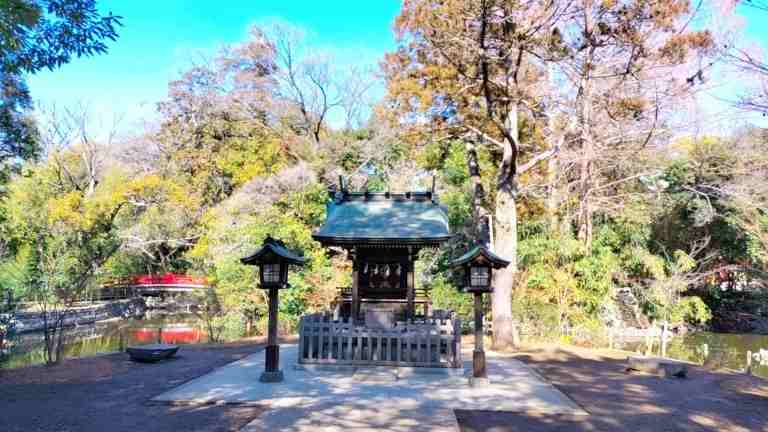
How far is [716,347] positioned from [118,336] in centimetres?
2245

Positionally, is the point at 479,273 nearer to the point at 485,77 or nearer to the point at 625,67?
the point at 485,77

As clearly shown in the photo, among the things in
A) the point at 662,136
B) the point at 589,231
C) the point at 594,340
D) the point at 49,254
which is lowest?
the point at 594,340

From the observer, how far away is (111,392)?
23.5 feet

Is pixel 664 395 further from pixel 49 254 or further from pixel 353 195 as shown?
pixel 49 254

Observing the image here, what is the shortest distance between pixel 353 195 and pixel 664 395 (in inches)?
303

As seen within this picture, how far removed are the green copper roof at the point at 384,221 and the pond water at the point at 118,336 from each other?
6.53 meters

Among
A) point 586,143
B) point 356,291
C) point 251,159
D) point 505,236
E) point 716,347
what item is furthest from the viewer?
point 251,159

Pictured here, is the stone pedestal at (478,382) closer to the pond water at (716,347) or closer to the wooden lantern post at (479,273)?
the wooden lantern post at (479,273)

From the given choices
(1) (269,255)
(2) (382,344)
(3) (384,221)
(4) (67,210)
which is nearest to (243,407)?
(1) (269,255)

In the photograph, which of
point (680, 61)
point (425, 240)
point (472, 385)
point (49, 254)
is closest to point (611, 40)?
point (680, 61)

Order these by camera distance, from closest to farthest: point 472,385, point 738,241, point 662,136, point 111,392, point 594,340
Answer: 1. point 111,392
2. point 472,385
3. point 594,340
4. point 662,136
5. point 738,241

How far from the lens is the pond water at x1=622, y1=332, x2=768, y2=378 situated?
14.6 metres

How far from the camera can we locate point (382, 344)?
9109 millimetres

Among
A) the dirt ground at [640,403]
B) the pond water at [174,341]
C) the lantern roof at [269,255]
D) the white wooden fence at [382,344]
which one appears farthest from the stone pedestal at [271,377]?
the pond water at [174,341]
